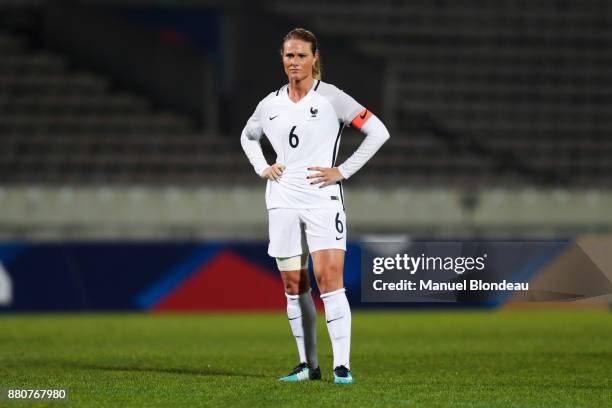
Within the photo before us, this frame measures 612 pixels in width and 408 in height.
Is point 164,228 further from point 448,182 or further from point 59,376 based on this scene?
point 59,376

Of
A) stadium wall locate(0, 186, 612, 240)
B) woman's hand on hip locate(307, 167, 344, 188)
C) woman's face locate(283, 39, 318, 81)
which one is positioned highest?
woman's face locate(283, 39, 318, 81)

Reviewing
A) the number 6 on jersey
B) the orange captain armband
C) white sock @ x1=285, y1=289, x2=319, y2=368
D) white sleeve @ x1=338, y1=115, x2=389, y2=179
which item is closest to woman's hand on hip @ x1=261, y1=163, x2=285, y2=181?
the number 6 on jersey

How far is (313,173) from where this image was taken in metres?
7.61

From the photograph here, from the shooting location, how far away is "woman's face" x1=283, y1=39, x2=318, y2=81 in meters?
7.57

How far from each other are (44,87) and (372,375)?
14.7 meters

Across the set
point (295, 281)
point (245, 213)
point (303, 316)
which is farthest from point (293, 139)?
point (245, 213)

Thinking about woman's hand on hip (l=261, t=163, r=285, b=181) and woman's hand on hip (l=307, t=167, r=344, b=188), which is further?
woman's hand on hip (l=261, t=163, r=285, b=181)

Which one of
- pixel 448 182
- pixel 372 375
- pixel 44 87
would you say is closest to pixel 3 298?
pixel 44 87

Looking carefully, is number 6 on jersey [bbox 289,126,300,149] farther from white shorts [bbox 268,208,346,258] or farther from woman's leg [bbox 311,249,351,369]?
woman's leg [bbox 311,249,351,369]

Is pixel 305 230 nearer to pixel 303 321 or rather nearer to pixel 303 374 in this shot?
pixel 303 321

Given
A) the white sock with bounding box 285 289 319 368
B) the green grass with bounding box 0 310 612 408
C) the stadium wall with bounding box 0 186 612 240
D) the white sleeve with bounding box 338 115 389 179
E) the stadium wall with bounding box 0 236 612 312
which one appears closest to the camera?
the green grass with bounding box 0 310 612 408

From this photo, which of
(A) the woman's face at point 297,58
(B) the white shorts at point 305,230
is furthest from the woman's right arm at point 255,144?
(A) the woman's face at point 297,58

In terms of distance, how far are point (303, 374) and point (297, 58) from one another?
6.24 feet

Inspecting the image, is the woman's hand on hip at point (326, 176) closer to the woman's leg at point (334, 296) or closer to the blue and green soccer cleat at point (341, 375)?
the woman's leg at point (334, 296)
